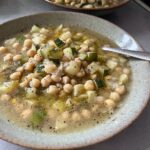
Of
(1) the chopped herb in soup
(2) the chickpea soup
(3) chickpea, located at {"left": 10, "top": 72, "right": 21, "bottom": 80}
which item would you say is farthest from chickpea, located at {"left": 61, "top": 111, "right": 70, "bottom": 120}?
(1) the chopped herb in soup

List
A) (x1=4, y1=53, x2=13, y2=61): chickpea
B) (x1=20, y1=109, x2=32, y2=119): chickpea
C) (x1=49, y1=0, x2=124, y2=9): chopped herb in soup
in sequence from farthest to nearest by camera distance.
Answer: (x1=49, y1=0, x2=124, y2=9): chopped herb in soup → (x1=4, y1=53, x2=13, y2=61): chickpea → (x1=20, y1=109, x2=32, y2=119): chickpea

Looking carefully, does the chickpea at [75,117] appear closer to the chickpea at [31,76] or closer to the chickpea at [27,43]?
the chickpea at [31,76]

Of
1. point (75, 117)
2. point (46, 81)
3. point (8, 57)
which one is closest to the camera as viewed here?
point (75, 117)

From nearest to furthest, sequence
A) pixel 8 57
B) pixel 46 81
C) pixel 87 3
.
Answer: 1. pixel 46 81
2. pixel 8 57
3. pixel 87 3

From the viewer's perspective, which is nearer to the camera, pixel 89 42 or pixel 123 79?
pixel 123 79

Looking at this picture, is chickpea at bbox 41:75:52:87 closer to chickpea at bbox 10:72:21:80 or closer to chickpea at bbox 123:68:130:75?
chickpea at bbox 10:72:21:80

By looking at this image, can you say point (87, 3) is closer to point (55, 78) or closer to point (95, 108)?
point (55, 78)

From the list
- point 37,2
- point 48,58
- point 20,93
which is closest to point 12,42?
point 48,58

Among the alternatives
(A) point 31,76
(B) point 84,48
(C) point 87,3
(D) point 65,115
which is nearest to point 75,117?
(D) point 65,115

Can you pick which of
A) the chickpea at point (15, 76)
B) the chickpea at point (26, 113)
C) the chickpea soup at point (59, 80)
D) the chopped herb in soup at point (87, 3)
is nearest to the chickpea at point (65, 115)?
the chickpea soup at point (59, 80)
